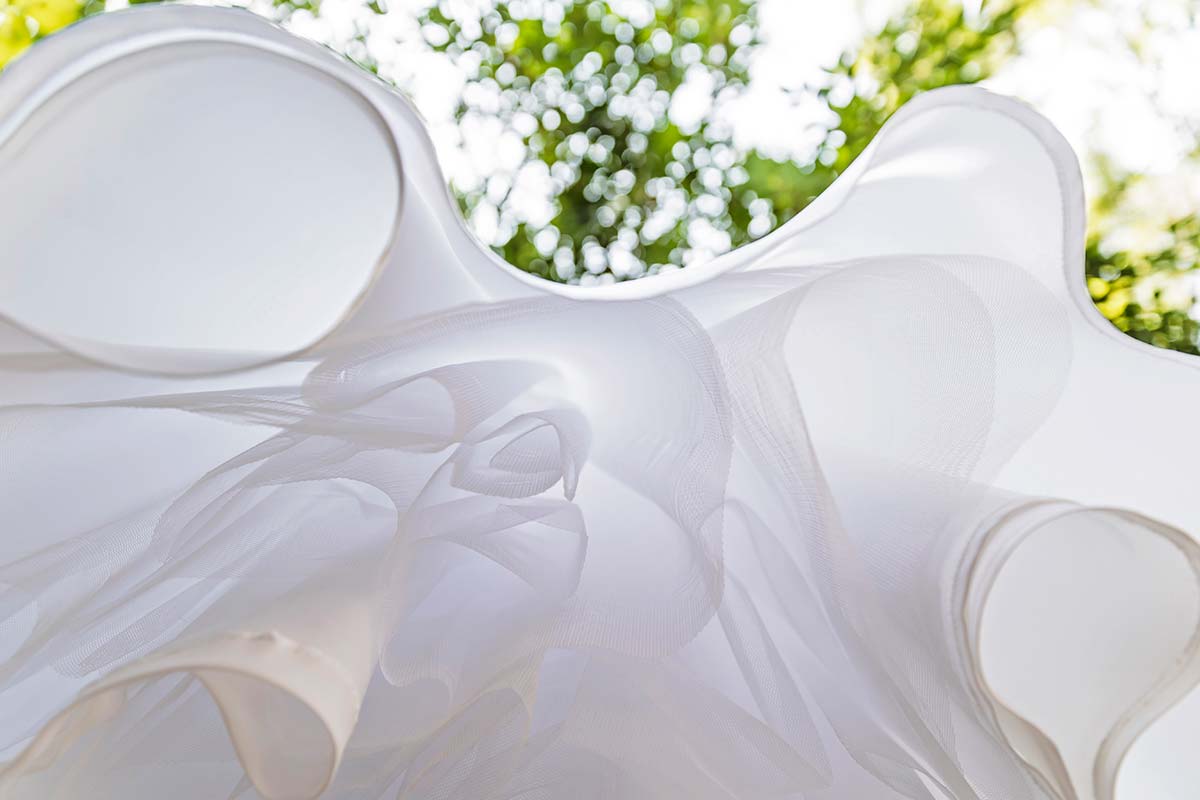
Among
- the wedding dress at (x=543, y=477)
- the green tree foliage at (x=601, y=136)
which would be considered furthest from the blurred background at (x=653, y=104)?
the wedding dress at (x=543, y=477)

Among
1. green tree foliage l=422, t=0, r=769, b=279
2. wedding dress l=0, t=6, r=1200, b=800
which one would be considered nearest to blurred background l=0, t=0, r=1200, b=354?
green tree foliage l=422, t=0, r=769, b=279

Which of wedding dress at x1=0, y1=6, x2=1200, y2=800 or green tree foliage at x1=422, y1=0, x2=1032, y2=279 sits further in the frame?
green tree foliage at x1=422, y1=0, x2=1032, y2=279

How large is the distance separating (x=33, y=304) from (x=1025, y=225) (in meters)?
0.41

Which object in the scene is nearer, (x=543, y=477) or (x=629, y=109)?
(x=543, y=477)

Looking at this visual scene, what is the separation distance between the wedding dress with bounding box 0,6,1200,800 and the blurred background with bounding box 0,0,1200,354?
108 cm

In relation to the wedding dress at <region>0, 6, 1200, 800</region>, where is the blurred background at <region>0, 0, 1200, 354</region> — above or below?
below

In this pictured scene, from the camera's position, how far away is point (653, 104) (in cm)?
158

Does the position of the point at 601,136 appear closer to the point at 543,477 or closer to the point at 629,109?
the point at 629,109

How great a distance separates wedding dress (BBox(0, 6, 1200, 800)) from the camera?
40cm

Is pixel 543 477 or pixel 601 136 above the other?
pixel 543 477

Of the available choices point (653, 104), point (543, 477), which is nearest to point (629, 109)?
point (653, 104)

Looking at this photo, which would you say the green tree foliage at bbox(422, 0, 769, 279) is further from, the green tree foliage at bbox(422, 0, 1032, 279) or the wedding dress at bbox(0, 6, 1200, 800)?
the wedding dress at bbox(0, 6, 1200, 800)

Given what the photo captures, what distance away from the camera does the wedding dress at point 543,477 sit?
0.40m

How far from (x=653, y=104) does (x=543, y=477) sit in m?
1.24
